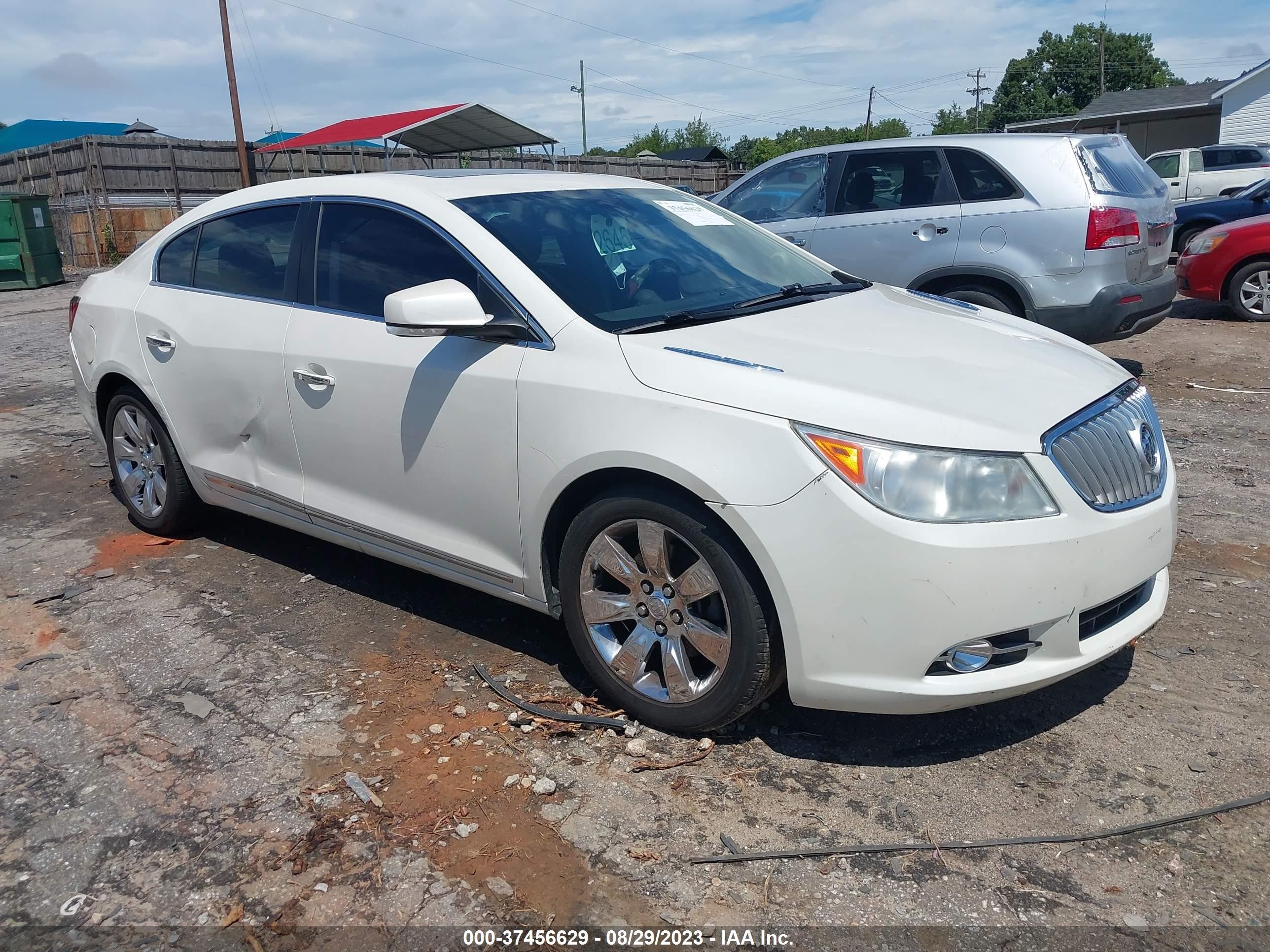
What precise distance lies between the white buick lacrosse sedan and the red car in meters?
7.77

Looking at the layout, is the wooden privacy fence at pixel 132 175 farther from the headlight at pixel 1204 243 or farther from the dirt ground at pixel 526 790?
the dirt ground at pixel 526 790

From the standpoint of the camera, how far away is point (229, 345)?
4.16m

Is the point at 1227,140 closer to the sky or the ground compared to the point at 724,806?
closer to the sky

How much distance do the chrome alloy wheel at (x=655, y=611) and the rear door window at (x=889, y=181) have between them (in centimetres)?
516

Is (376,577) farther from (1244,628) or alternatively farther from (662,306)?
(1244,628)

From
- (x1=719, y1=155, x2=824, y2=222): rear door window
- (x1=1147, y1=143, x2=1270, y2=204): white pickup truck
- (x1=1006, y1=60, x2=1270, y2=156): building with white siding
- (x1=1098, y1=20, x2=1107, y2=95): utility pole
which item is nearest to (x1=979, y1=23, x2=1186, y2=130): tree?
(x1=1098, y1=20, x2=1107, y2=95): utility pole

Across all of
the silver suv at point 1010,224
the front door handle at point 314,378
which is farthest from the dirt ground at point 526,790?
the silver suv at point 1010,224

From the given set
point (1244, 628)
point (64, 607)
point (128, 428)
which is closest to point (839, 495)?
point (1244, 628)

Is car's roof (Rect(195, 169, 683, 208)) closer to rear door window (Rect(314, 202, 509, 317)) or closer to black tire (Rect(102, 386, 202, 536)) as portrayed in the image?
rear door window (Rect(314, 202, 509, 317))

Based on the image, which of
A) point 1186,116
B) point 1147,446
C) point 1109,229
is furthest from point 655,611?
point 1186,116

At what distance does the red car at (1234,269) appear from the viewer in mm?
10125

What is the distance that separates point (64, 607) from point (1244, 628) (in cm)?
468

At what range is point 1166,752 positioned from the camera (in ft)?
9.76

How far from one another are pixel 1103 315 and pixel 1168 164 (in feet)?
49.9
